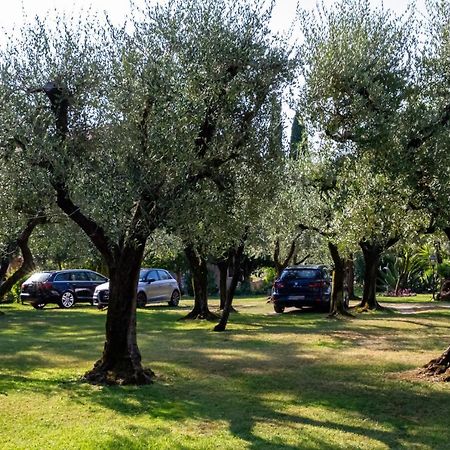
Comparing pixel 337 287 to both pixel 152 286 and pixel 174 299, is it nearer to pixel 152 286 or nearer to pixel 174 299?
pixel 152 286

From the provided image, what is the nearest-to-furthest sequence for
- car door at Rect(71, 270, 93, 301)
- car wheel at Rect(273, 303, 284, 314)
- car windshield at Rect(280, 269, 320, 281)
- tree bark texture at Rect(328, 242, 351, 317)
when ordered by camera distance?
tree bark texture at Rect(328, 242, 351, 317) < car windshield at Rect(280, 269, 320, 281) < car wheel at Rect(273, 303, 284, 314) < car door at Rect(71, 270, 93, 301)

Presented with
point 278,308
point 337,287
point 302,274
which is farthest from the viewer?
point 278,308

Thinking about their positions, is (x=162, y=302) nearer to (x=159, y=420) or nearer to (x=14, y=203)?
(x=14, y=203)

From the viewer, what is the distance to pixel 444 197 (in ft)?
28.9

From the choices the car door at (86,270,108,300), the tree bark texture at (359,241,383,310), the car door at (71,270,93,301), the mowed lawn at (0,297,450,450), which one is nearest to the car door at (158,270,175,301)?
the car door at (86,270,108,300)

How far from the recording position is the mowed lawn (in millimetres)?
6453

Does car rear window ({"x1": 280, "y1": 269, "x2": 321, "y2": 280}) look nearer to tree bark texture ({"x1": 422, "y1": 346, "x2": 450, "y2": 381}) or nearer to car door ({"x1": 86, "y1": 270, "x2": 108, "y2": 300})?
car door ({"x1": 86, "y1": 270, "x2": 108, "y2": 300})

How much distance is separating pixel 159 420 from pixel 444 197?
15.5ft

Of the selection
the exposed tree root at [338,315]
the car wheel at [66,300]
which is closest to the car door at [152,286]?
the car wheel at [66,300]

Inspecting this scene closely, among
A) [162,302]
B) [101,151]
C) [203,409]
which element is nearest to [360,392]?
[203,409]

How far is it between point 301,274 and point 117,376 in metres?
13.8

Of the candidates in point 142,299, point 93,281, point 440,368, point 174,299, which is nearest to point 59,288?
point 93,281

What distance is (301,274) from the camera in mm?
22172

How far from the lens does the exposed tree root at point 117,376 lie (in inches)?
352
